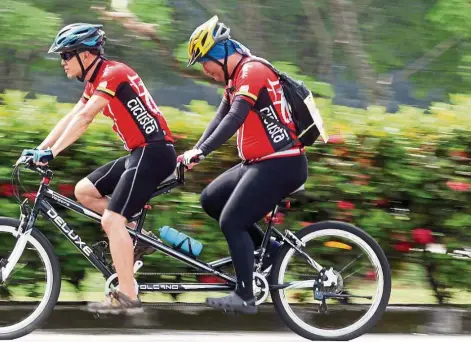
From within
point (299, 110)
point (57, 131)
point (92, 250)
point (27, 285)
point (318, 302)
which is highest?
point (299, 110)

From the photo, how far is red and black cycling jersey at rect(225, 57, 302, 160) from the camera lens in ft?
18.4

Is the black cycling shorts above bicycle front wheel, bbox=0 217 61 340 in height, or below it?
above

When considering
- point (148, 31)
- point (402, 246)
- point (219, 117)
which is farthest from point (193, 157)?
point (148, 31)

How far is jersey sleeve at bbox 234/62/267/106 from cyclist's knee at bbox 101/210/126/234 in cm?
98

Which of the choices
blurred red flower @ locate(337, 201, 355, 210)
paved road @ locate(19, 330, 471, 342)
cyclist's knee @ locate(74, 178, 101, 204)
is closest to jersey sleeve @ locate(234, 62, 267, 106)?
cyclist's knee @ locate(74, 178, 101, 204)

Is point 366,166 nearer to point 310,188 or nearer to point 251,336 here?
point 310,188

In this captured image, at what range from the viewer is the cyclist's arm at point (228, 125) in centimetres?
547

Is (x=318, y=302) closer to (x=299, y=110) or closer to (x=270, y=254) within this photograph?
(x=270, y=254)

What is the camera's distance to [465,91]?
1499 cm

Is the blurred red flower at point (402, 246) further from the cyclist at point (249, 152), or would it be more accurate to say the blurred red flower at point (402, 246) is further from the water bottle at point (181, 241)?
the water bottle at point (181, 241)

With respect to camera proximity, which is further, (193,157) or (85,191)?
(85,191)

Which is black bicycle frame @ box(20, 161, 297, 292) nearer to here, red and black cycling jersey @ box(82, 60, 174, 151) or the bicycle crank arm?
the bicycle crank arm

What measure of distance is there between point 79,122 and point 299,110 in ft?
4.07

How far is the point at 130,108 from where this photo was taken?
5.76 m
